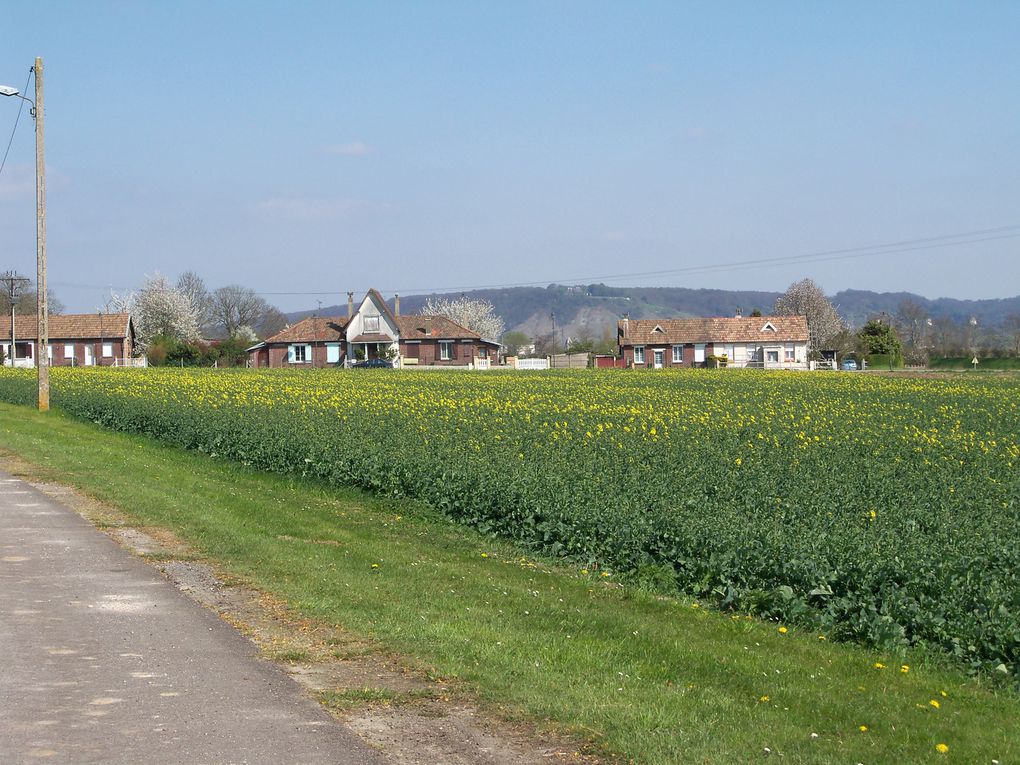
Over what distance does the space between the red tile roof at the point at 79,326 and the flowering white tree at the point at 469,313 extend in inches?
2700

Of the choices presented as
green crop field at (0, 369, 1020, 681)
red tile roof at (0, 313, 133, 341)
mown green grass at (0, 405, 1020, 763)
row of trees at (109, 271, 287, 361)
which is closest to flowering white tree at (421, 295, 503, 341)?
row of trees at (109, 271, 287, 361)

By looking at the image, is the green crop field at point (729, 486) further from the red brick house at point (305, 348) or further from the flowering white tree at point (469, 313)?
the flowering white tree at point (469, 313)

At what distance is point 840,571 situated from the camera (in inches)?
417

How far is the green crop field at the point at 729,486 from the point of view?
1020 cm

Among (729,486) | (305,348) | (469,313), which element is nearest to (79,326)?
(305,348)

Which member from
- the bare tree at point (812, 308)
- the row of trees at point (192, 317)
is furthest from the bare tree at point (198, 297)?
the bare tree at point (812, 308)

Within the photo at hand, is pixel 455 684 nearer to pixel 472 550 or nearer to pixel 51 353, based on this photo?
pixel 472 550

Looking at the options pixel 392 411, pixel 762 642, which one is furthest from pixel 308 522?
pixel 392 411

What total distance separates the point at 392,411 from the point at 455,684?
2035 centimetres

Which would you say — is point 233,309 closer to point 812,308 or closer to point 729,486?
point 812,308

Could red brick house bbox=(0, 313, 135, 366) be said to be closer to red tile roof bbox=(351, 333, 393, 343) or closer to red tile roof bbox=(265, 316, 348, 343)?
red tile roof bbox=(265, 316, 348, 343)

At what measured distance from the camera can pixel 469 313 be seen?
176 m

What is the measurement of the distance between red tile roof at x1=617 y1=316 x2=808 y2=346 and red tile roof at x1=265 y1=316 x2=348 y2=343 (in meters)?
33.0

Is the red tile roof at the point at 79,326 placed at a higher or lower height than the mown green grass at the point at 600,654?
higher
